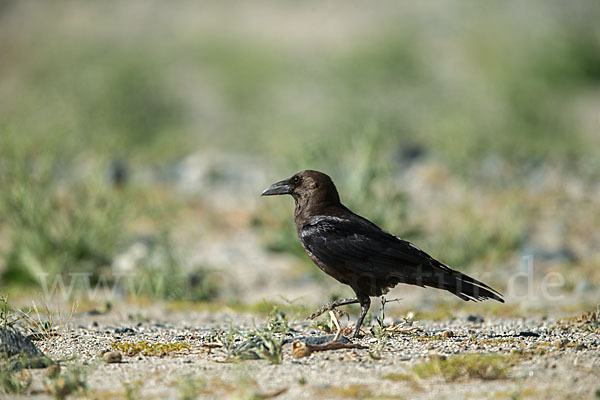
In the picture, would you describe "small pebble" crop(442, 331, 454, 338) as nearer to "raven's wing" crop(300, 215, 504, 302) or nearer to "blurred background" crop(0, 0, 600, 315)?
"raven's wing" crop(300, 215, 504, 302)

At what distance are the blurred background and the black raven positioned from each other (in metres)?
0.63

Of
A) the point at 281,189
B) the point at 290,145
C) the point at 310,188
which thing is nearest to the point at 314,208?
the point at 310,188

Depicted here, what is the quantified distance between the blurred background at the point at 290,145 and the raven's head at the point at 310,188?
0.94 meters

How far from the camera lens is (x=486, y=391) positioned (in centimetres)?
398

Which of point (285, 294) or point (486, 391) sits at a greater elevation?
point (285, 294)

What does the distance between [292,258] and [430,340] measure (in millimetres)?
5459

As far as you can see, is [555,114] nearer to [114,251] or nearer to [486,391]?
[114,251]

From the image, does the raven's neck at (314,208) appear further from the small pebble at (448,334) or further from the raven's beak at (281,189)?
the small pebble at (448,334)

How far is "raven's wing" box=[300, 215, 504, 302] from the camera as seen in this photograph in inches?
208

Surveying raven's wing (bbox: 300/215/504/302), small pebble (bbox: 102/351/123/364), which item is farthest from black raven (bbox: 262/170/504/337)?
small pebble (bbox: 102/351/123/364)

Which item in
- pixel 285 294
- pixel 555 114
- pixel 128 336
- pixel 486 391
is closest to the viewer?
pixel 486 391

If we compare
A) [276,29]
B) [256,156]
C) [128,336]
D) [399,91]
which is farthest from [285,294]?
[276,29]

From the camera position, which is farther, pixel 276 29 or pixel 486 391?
pixel 276 29

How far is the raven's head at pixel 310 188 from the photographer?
19.8 ft
